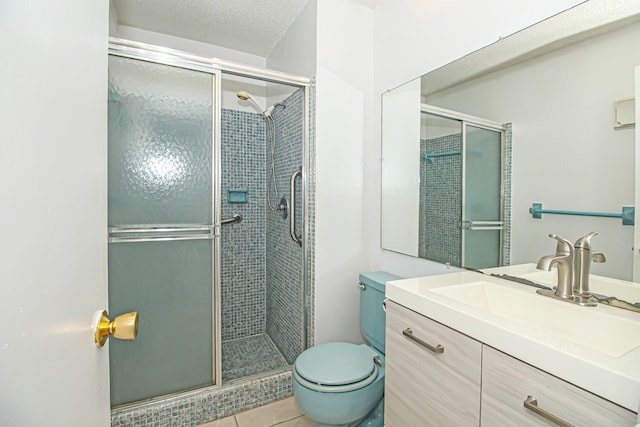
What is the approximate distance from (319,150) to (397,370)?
1.28m

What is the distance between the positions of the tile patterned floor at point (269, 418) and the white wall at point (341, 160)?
1.36 feet

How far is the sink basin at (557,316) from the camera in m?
0.82

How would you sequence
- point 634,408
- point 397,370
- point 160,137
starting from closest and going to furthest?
1. point 634,408
2. point 397,370
3. point 160,137

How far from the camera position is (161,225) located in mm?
1575

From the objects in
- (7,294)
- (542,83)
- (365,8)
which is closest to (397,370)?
(7,294)

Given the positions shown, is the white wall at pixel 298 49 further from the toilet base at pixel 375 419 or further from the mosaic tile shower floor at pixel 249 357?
the mosaic tile shower floor at pixel 249 357

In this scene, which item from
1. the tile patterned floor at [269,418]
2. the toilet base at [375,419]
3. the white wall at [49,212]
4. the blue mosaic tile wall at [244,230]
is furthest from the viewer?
the blue mosaic tile wall at [244,230]

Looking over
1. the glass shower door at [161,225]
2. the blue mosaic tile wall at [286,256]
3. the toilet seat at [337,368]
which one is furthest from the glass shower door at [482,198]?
the glass shower door at [161,225]

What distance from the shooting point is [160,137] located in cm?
155

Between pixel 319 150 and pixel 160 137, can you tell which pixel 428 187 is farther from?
pixel 160 137

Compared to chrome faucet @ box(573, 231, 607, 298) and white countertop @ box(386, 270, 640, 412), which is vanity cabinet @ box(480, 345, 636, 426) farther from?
chrome faucet @ box(573, 231, 607, 298)

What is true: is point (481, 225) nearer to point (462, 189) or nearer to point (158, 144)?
point (462, 189)

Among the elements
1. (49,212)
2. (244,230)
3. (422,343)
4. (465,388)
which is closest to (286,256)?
(244,230)

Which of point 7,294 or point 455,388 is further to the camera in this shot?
point 455,388
